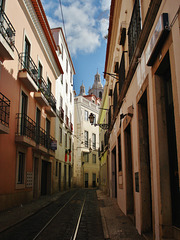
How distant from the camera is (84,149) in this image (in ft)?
128

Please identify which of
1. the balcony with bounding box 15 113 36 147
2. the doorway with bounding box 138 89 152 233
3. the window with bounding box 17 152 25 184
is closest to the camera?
the doorway with bounding box 138 89 152 233

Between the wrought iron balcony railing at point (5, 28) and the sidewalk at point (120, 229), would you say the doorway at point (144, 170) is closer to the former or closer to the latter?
the sidewalk at point (120, 229)

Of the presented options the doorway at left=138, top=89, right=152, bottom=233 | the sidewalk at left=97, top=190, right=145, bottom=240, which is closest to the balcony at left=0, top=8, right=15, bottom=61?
the doorway at left=138, top=89, right=152, bottom=233

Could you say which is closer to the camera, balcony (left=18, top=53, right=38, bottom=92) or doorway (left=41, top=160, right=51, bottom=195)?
balcony (left=18, top=53, right=38, bottom=92)

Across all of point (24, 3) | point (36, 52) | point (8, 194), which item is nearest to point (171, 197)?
point (8, 194)

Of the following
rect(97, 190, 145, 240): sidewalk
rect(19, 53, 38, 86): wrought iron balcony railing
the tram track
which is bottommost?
the tram track

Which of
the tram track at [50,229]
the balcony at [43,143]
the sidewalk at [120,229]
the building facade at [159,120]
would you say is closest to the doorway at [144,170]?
the building facade at [159,120]

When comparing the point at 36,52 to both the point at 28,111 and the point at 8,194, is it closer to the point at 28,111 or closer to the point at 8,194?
the point at 28,111

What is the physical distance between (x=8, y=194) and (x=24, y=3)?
9.08m

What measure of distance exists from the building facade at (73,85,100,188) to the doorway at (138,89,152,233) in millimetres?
31262

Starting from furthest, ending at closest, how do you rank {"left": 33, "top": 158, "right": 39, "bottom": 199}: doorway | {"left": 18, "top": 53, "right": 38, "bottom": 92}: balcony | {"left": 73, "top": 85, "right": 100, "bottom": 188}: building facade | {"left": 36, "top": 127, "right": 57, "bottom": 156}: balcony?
1. {"left": 73, "top": 85, "right": 100, "bottom": 188}: building facade
2. {"left": 33, "top": 158, "right": 39, "bottom": 199}: doorway
3. {"left": 36, "top": 127, "right": 57, "bottom": 156}: balcony
4. {"left": 18, "top": 53, "right": 38, "bottom": 92}: balcony

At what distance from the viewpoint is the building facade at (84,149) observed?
37906mm

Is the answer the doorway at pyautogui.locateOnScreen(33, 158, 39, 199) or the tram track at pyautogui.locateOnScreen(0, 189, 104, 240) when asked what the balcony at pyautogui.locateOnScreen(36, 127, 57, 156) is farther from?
→ the tram track at pyautogui.locateOnScreen(0, 189, 104, 240)

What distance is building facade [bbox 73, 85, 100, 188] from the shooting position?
37.9 m
